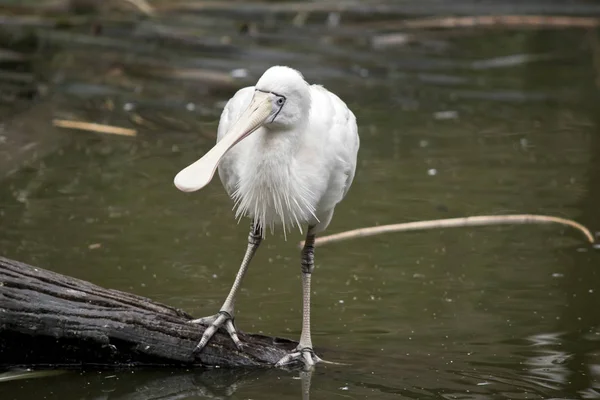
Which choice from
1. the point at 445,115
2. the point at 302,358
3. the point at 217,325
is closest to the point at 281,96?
the point at 217,325

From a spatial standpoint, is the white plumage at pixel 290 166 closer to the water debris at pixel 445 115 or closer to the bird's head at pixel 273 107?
the bird's head at pixel 273 107

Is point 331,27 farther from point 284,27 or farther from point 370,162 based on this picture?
point 370,162

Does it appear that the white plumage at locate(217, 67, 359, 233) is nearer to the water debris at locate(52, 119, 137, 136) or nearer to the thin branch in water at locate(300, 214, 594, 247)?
the thin branch in water at locate(300, 214, 594, 247)

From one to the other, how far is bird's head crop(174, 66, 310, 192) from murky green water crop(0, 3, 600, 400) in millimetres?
1138

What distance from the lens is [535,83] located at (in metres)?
11.4

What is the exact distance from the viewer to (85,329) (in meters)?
5.10

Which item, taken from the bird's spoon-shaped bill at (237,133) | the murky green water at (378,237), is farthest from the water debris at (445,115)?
the bird's spoon-shaped bill at (237,133)

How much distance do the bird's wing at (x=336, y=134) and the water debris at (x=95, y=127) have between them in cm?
400

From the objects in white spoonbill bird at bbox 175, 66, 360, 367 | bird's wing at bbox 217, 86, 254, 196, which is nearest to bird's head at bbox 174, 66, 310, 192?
white spoonbill bird at bbox 175, 66, 360, 367

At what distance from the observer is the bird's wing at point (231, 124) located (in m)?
5.35

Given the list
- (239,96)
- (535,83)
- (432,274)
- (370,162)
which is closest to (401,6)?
(535,83)

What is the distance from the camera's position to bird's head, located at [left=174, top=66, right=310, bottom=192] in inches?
196

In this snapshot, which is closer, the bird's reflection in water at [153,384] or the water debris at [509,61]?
the bird's reflection in water at [153,384]

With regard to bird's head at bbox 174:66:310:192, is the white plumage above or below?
below
